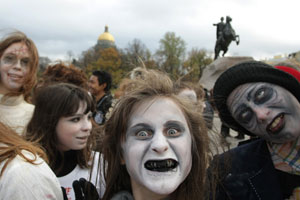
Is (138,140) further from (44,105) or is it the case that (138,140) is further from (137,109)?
(44,105)

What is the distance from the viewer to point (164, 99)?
1.40 m

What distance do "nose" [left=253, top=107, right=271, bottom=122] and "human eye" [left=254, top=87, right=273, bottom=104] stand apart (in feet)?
0.16

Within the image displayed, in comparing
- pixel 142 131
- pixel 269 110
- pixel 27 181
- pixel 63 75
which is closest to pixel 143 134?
pixel 142 131

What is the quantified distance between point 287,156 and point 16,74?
2.50m

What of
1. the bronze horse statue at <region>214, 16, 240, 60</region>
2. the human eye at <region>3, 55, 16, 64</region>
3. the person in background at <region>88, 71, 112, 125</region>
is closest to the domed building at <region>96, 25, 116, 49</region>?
the bronze horse statue at <region>214, 16, 240, 60</region>

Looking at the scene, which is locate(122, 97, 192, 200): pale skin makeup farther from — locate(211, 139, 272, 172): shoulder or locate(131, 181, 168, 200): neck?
locate(211, 139, 272, 172): shoulder

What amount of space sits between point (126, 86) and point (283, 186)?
1177mm

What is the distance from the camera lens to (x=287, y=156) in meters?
1.53

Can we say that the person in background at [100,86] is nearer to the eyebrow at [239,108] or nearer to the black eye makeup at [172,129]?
the eyebrow at [239,108]

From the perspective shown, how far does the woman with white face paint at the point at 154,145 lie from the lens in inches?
49.0

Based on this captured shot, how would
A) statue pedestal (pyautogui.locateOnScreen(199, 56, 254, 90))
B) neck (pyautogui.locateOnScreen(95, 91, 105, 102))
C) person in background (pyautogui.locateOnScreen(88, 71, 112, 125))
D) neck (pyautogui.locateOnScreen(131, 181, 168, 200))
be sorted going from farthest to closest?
1. statue pedestal (pyautogui.locateOnScreen(199, 56, 254, 90))
2. neck (pyautogui.locateOnScreen(95, 91, 105, 102))
3. person in background (pyautogui.locateOnScreen(88, 71, 112, 125))
4. neck (pyautogui.locateOnScreen(131, 181, 168, 200))

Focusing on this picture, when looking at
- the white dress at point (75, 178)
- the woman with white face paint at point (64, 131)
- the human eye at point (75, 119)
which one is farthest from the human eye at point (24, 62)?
the white dress at point (75, 178)

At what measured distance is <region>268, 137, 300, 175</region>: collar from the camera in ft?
4.86

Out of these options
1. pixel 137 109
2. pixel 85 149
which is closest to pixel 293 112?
pixel 137 109
